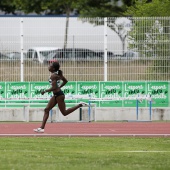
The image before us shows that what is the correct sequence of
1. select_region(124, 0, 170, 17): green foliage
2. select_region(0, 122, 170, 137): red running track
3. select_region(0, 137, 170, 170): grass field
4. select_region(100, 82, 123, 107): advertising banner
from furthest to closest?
select_region(124, 0, 170, 17): green foliage → select_region(100, 82, 123, 107): advertising banner → select_region(0, 122, 170, 137): red running track → select_region(0, 137, 170, 170): grass field

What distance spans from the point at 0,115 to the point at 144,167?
48.4ft

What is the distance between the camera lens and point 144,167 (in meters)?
15.9

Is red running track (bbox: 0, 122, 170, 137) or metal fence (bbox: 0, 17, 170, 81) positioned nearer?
red running track (bbox: 0, 122, 170, 137)

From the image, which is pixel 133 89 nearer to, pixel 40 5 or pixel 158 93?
pixel 158 93

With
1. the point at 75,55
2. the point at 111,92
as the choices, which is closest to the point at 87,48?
the point at 75,55

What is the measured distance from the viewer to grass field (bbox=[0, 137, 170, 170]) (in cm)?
1603

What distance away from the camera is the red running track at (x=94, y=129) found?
23.3 metres

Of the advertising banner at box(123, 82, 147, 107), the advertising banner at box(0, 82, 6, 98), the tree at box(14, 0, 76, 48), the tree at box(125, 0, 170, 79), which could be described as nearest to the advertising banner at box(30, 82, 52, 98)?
the advertising banner at box(0, 82, 6, 98)

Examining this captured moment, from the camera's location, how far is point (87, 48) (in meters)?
30.3

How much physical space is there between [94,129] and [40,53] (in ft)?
18.0

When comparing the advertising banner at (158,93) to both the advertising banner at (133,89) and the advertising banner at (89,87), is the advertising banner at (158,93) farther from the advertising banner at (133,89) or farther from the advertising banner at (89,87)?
the advertising banner at (89,87)

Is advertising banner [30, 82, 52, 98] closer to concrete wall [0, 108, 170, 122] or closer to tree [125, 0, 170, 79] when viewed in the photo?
concrete wall [0, 108, 170, 122]

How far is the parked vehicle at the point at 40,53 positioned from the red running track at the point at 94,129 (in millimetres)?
2767

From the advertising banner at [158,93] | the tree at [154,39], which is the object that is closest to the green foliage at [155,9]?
the tree at [154,39]
